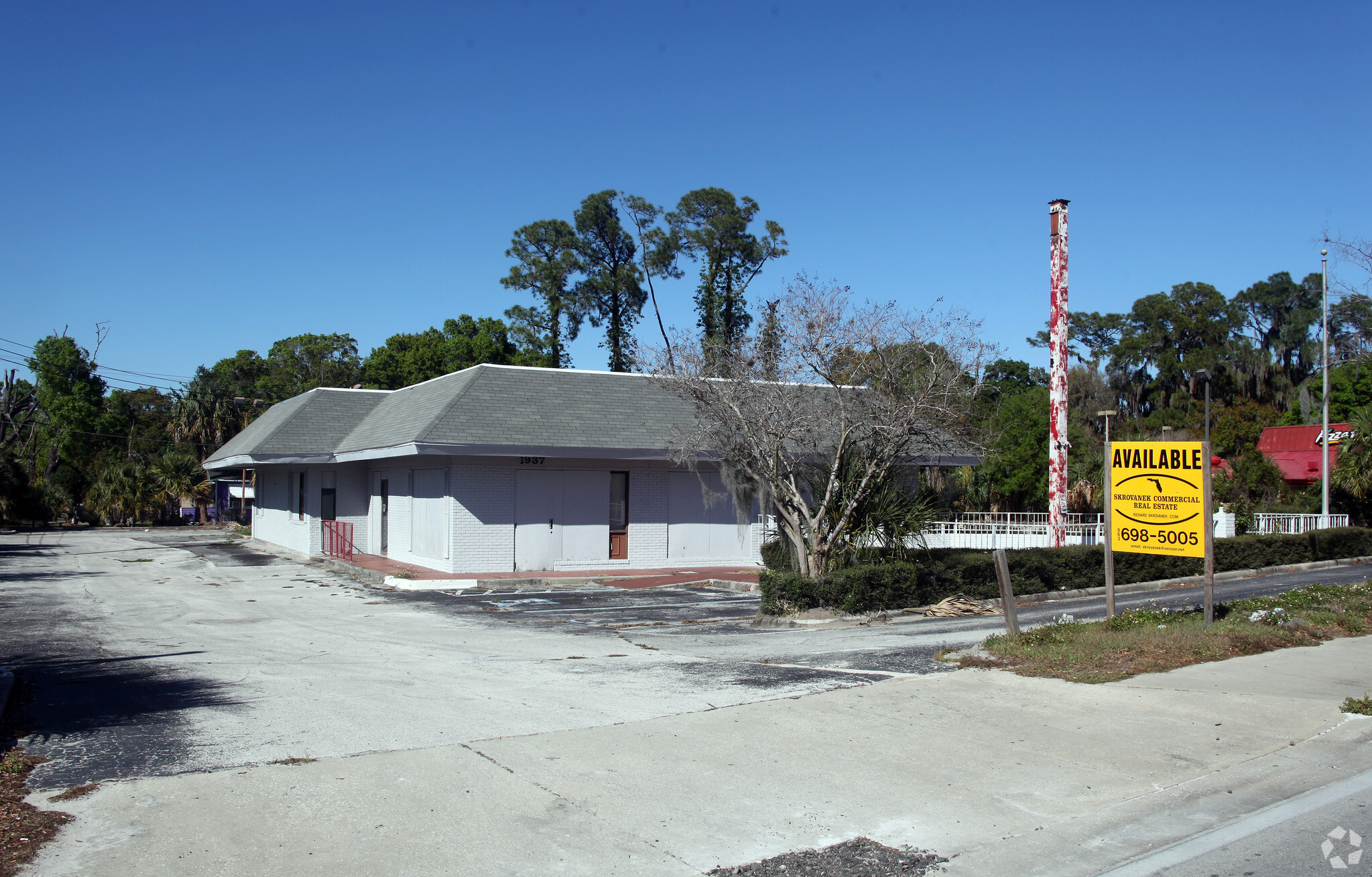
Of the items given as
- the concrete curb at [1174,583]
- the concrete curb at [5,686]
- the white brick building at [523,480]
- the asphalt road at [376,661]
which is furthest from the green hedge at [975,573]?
the concrete curb at [5,686]

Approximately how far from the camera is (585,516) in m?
24.2

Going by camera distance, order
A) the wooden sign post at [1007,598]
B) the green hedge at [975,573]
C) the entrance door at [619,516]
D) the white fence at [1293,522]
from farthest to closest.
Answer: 1. the white fence at [1293,522]
2. the entrance door at [619,516]
3. the green hedge at [975,573]
4. the wooden sign post at [1007,598]

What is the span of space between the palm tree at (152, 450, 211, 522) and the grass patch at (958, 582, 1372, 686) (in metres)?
49.0

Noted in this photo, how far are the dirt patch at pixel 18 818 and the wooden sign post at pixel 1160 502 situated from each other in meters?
10.9

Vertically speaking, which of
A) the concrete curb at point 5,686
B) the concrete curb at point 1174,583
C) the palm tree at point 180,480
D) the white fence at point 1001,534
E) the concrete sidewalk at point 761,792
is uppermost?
the palm tree at point 180,480

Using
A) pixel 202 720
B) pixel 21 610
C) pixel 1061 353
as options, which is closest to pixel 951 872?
pixel 202 720

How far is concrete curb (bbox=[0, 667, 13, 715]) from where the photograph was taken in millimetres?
8812

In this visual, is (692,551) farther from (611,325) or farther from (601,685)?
(611,325)

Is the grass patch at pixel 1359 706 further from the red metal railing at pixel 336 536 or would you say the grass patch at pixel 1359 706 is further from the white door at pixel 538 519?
the red metal railing at pixel 336 536

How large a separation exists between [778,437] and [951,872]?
1181 centimetres

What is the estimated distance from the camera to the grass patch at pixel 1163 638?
10.1 metres

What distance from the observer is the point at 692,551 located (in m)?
25.3

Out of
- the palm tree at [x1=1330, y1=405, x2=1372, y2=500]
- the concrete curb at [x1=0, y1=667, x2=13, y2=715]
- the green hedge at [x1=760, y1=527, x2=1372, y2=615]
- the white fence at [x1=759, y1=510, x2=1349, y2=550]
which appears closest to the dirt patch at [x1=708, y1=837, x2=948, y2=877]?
the concrete curb at [x1=0, y1=667, x2=13, y2=715]

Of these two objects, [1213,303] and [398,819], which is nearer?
[398,819]
